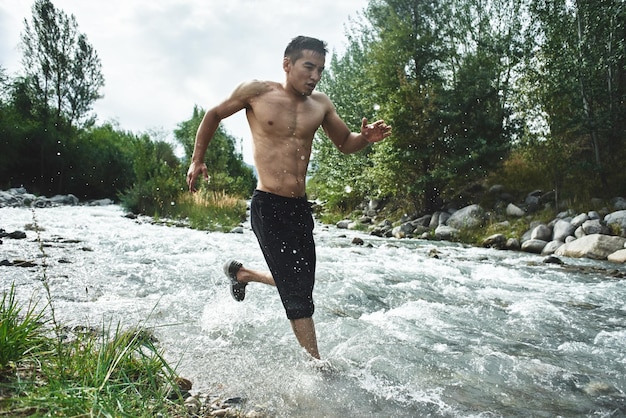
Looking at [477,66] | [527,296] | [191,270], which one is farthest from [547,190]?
[191,270]

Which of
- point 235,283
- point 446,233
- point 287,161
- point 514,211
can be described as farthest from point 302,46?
point 514,211

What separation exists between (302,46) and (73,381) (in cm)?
234

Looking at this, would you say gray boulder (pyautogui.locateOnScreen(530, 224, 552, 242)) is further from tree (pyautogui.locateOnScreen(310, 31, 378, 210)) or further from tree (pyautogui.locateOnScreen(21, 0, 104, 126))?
tree (pyautogui.locateOnScreen(21, 0, 104, 126))

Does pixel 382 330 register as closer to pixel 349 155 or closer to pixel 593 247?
pixel 593 247

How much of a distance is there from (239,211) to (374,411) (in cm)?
1502

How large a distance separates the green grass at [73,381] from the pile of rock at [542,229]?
876cm

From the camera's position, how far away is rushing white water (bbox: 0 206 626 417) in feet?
7.60

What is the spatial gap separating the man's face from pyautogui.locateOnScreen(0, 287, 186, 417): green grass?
74.8 inches

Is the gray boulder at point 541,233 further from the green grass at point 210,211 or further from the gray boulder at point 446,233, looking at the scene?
the green grass at point 210,211

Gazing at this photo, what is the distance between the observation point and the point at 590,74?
12188mm

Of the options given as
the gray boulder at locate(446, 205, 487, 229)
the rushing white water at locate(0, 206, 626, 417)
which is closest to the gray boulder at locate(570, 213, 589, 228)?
the gray boulder at locate(446, 205, 487, 229)

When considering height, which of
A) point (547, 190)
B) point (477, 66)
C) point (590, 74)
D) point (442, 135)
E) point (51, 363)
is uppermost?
point (477, 66)

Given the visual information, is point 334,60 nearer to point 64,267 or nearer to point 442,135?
point 442,135

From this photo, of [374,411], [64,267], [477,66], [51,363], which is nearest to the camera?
[51,363]
